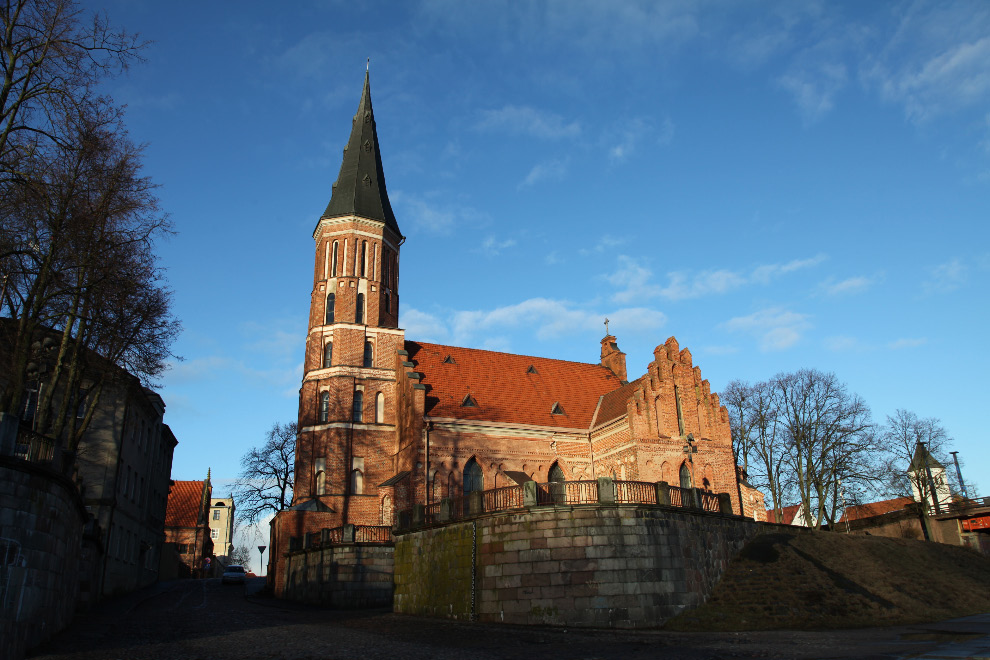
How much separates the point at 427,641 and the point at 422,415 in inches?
776

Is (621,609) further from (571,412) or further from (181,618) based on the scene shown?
(571,412)

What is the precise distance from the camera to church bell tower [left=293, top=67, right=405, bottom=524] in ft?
120

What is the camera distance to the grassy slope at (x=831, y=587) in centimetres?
1980

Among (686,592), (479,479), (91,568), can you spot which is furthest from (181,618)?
(479,479)

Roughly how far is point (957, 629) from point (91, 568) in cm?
2599

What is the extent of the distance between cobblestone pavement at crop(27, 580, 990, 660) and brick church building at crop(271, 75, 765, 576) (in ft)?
45.7

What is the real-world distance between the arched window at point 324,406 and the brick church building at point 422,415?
3.1 inches

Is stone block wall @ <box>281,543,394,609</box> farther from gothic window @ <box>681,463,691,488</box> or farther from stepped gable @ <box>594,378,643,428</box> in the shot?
gothic window @ <box>681,463,691,488</box>

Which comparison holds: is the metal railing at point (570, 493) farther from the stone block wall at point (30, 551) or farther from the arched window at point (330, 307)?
the arched window at point (330, 307)

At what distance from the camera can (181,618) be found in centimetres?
2108

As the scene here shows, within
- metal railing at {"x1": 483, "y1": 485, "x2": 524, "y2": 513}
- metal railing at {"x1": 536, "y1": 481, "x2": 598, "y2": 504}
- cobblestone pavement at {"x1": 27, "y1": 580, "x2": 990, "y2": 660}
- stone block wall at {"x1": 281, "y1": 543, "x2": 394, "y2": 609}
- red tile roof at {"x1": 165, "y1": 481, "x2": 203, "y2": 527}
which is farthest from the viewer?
red tile roof at {"x1": 165, "y1": 481, "x2": 203, "y2": 527}

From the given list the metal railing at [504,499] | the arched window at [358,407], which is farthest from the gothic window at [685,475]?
the arched window at [358,407]

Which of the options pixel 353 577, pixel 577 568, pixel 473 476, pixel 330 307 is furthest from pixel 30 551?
pixel 330 307

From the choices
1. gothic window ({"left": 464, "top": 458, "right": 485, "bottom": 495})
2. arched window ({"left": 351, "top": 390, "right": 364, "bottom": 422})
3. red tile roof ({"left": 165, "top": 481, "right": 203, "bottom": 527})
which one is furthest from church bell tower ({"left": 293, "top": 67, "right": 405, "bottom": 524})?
red tile roof ({"left": 165, "top": 481, "right": 203, "bottom": 527})
